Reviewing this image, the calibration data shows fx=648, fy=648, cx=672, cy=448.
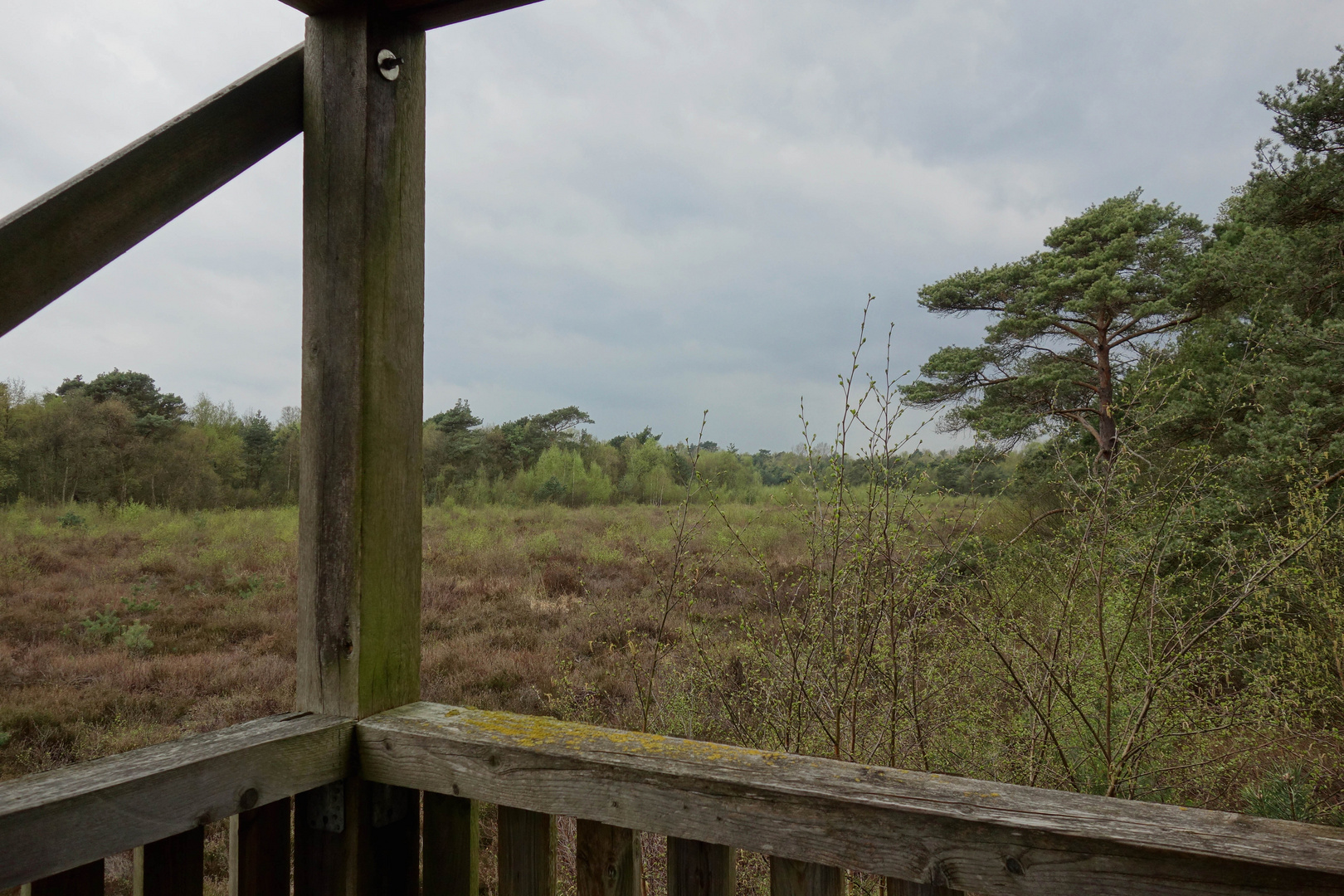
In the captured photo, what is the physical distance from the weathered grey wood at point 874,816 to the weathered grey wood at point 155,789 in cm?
11

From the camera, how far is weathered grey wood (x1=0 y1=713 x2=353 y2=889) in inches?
24.6

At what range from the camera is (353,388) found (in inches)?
36.6

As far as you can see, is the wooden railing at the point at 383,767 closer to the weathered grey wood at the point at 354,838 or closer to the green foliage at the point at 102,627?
the weathered grey wood at the point at 354,838

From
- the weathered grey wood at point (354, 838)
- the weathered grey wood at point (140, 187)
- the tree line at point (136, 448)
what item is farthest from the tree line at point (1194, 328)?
the tree line at point (136, 448)

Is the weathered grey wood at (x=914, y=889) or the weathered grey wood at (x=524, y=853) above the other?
the weathered grey wood at (x=914, y=889)

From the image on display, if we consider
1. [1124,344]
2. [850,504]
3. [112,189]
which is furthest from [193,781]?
Answer: [1124,344]

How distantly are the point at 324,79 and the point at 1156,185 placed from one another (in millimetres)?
10296

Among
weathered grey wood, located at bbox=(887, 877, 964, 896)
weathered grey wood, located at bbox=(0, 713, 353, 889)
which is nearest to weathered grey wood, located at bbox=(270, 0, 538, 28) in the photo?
weathered grey wood, located at bbox=(0, 713, 353, 889)

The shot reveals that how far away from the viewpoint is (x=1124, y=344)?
24.7 feet

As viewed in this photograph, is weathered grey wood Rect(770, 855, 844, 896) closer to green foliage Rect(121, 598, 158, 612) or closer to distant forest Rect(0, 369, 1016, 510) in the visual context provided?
distant forest Rect(0, 369, 1016, 510)

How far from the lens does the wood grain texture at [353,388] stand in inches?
36.4

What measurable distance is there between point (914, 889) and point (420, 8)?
4.37ft

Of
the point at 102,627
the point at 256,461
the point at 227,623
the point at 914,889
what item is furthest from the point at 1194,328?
the point at 256,461

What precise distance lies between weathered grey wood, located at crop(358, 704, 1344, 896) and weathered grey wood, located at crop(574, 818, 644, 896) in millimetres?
41
